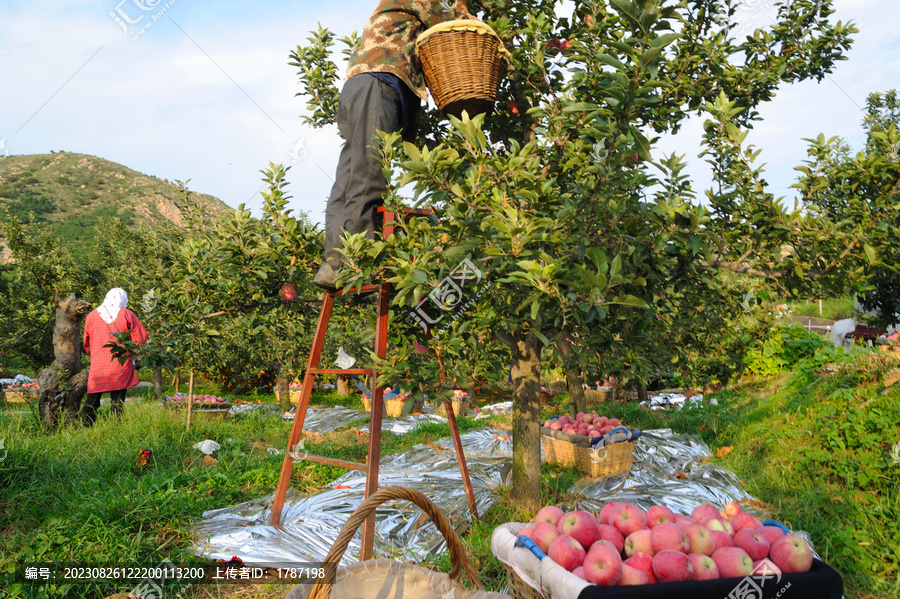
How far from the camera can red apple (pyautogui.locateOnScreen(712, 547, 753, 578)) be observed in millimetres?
1750

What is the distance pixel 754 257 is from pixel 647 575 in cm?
188

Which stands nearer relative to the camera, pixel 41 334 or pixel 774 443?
pixel 774 443

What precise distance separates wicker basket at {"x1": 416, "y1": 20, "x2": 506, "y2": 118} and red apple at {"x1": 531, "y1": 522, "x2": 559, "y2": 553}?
228cm

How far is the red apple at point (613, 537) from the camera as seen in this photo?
6.57ft

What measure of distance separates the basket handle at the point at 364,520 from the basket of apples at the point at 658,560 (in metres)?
0.21

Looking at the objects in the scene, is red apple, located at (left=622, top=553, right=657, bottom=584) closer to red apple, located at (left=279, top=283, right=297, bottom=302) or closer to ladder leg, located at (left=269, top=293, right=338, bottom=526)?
ladder leg, located at (left=269, top=293, right=338, bottom=526)

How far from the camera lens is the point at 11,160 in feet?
198

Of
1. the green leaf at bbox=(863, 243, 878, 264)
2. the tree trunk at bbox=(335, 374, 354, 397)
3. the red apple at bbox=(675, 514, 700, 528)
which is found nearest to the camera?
the red apple at bbox=(675, 514, 700, 528)

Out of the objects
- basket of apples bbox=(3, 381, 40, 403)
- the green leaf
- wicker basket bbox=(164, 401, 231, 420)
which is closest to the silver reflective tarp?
the green leaf

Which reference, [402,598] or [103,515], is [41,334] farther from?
[402,598]

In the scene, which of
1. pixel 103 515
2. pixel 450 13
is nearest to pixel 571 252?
pixel 450 13

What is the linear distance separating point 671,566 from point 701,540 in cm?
24

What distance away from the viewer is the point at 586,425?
5.34 meters

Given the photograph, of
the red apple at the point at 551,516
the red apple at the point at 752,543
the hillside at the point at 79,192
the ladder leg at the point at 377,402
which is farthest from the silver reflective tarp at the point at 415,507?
the hillside at the point at 79,192
